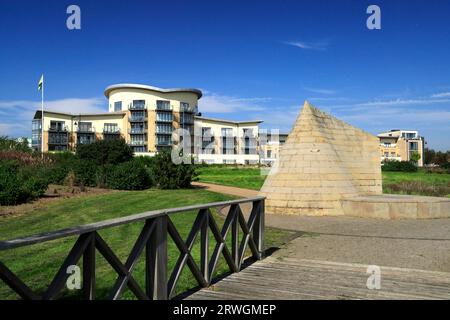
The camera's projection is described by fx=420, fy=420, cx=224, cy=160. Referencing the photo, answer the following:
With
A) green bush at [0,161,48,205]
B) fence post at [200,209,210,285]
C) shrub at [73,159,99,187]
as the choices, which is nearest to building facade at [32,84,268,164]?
shrub at [73,159,99,187]

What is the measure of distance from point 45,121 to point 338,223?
3056 inches

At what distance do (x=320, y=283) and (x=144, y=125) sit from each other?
81.2 m

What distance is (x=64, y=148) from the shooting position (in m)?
82.2

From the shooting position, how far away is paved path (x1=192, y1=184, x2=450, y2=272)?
809cm

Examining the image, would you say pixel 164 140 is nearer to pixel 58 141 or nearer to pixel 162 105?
pixel 162 105

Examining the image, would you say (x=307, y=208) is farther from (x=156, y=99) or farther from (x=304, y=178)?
(x=156, y=99)

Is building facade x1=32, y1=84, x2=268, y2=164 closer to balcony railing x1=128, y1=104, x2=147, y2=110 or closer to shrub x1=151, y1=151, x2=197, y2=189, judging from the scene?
balcony railing x1=128, y1=104, x2=147, y2=110

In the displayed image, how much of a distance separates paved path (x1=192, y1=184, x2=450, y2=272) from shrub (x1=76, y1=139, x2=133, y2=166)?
21.6 metres

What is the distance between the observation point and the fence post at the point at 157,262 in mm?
4680

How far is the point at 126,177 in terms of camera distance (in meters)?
25.4

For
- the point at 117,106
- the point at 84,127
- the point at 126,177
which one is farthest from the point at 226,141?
the point at 126,177

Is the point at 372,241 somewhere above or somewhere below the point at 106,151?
below

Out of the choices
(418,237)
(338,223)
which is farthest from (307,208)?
(418,237)

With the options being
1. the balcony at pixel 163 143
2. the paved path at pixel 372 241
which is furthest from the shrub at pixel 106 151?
the balcony at pixel 163 143
